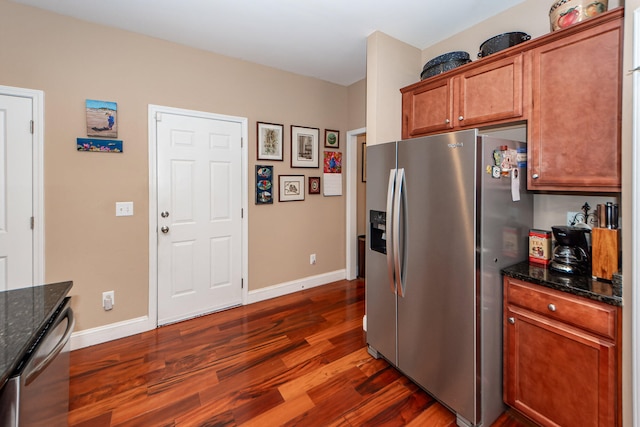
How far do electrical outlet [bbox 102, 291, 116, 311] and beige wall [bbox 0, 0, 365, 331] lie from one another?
0.12 feet

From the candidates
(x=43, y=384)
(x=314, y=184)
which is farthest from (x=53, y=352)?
(x=314, y=184)

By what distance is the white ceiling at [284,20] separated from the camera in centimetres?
210

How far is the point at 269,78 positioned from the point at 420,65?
5.34 ft

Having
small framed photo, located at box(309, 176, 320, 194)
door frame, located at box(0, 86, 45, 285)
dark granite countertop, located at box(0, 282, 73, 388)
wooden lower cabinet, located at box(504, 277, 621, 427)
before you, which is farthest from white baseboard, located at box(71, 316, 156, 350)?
wooden lower cabinet, located at box(504, 277, 621, 427)

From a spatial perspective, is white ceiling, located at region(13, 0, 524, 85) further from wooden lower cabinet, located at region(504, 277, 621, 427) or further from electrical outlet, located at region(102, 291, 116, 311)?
electrical outlet, located at region(102, 291, 116, 311)

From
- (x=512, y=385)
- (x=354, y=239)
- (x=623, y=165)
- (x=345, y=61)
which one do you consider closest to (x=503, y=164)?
(x=623, y=165)

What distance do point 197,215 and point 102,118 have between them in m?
1.11

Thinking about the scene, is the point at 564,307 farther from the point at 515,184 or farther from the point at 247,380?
the point at 247,380

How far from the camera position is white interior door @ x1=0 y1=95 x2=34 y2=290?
206 centimetres

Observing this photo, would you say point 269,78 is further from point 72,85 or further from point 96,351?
point 96,351

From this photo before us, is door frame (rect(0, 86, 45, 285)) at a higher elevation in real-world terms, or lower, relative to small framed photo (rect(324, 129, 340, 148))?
lower

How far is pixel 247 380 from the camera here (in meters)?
1.95

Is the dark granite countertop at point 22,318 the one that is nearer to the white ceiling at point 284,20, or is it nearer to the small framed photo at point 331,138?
the white ceiling at point 284,20

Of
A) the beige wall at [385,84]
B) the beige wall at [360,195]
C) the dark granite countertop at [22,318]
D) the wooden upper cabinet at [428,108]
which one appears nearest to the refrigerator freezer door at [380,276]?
the beige wall at [385,84]
